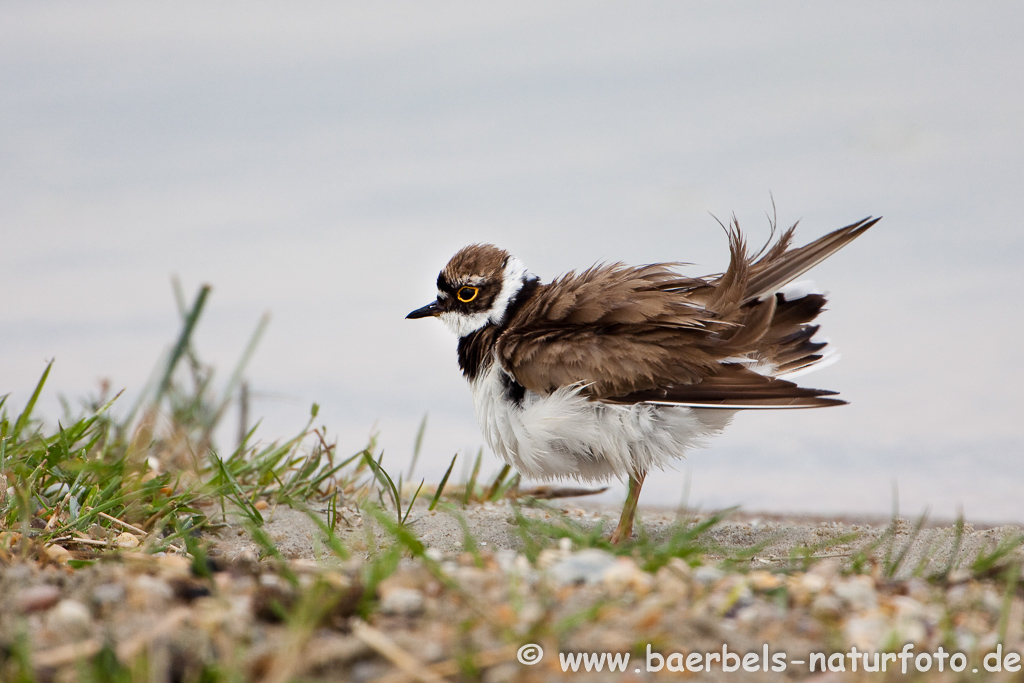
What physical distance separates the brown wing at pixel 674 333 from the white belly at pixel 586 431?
105 millimetres

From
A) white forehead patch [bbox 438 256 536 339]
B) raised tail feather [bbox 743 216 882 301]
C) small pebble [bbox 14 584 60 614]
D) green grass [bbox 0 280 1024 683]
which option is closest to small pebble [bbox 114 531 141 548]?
green grass [bbox 0 280 1024 683]

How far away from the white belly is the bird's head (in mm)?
753

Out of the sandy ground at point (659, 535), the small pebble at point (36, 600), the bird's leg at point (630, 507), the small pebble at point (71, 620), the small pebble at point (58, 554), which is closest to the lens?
the small pebble at point (71, 620)

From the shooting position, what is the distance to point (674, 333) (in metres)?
4.66

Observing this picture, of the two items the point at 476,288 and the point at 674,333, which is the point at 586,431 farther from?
the point at 476,288

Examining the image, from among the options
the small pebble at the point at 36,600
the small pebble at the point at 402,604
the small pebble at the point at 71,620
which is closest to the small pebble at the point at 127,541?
the small pebble at the point at 36,600

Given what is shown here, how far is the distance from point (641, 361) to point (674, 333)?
262mm

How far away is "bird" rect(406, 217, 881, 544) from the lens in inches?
179

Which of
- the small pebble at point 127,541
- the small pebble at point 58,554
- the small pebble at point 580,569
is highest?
the small pebble at point 580,569

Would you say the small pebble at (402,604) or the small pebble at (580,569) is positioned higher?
the small pebble at (580,569)

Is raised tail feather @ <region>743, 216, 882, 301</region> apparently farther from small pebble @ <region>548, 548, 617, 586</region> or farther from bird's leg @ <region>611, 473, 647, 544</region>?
small pebble @ <region>548, 548, 617, 586</region>

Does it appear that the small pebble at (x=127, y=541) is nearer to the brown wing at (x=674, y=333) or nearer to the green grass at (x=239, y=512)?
the green grass at (x=239, y=512)

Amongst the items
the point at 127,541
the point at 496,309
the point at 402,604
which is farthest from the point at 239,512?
the point at 402,604

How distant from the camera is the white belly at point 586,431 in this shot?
4.59 metres
